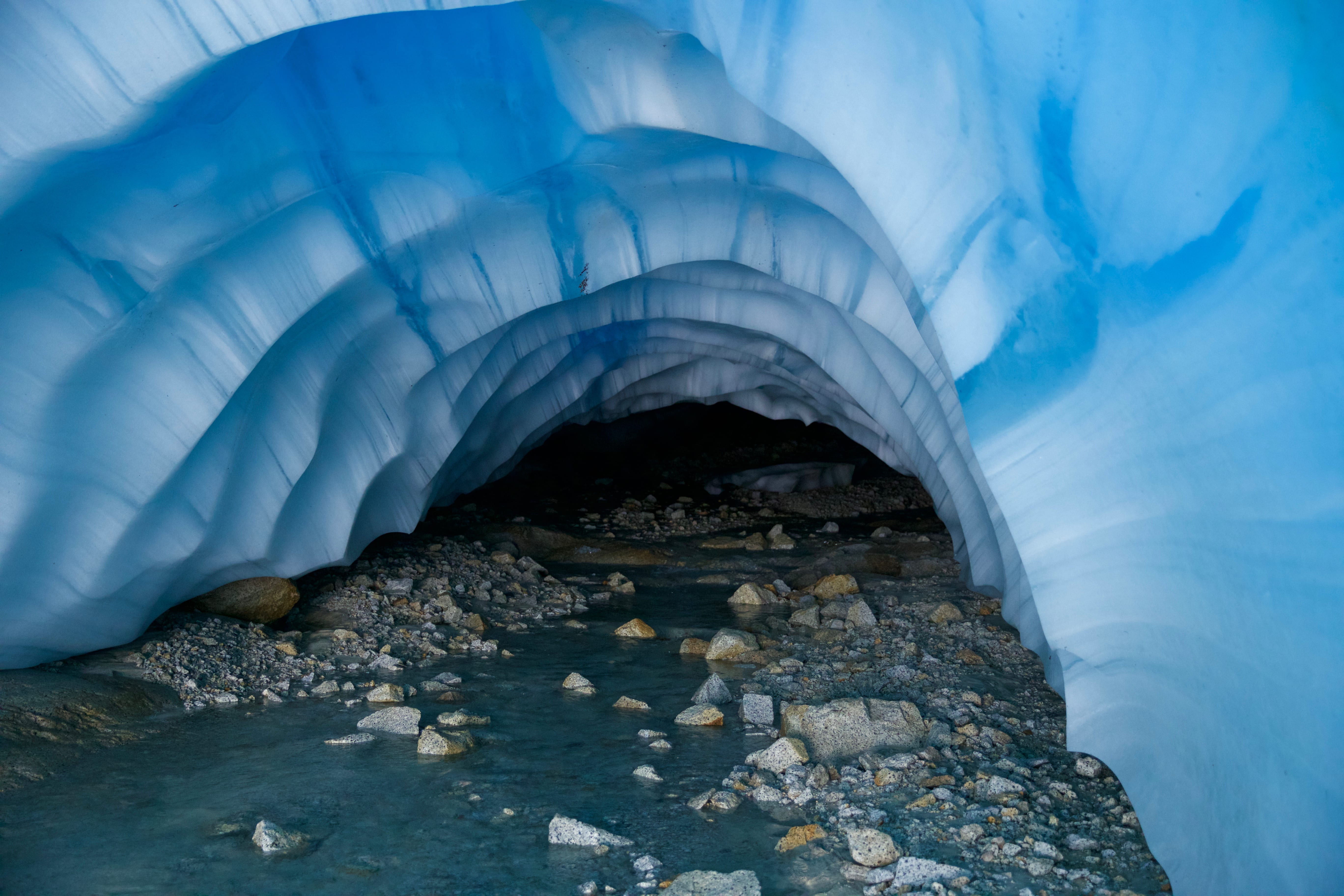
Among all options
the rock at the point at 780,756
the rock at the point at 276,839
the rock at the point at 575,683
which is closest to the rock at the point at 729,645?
the rock at the point at 575,683

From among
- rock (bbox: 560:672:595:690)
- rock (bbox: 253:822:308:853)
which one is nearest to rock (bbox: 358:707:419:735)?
rock (bbox: 560:672:595:690)

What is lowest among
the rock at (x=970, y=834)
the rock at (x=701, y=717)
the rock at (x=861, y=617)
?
the rock at (x=970, y=834)

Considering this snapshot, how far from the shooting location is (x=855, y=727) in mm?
2904

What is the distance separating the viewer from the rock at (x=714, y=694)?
11.0 ft

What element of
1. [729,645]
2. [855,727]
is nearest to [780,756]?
[855,727]

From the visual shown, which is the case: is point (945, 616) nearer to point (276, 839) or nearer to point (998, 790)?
point (998, 790)

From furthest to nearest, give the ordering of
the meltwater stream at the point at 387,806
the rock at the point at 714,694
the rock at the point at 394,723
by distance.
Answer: the rock at the point at 714,694 < the rock at the point at 394,723 < the meltwater stream at the point at 387,806

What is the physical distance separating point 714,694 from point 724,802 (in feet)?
2.90

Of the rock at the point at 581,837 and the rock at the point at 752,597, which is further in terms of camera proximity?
the rock at the point at 752,597

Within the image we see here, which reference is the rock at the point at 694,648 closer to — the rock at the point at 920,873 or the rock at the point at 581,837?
the rock at the point at 581,837

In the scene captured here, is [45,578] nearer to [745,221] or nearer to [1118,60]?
[745,221]

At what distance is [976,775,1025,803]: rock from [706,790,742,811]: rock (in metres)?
0.62

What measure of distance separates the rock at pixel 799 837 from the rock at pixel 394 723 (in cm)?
134

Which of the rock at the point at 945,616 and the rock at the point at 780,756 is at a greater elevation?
the rock at the point at 945,616
